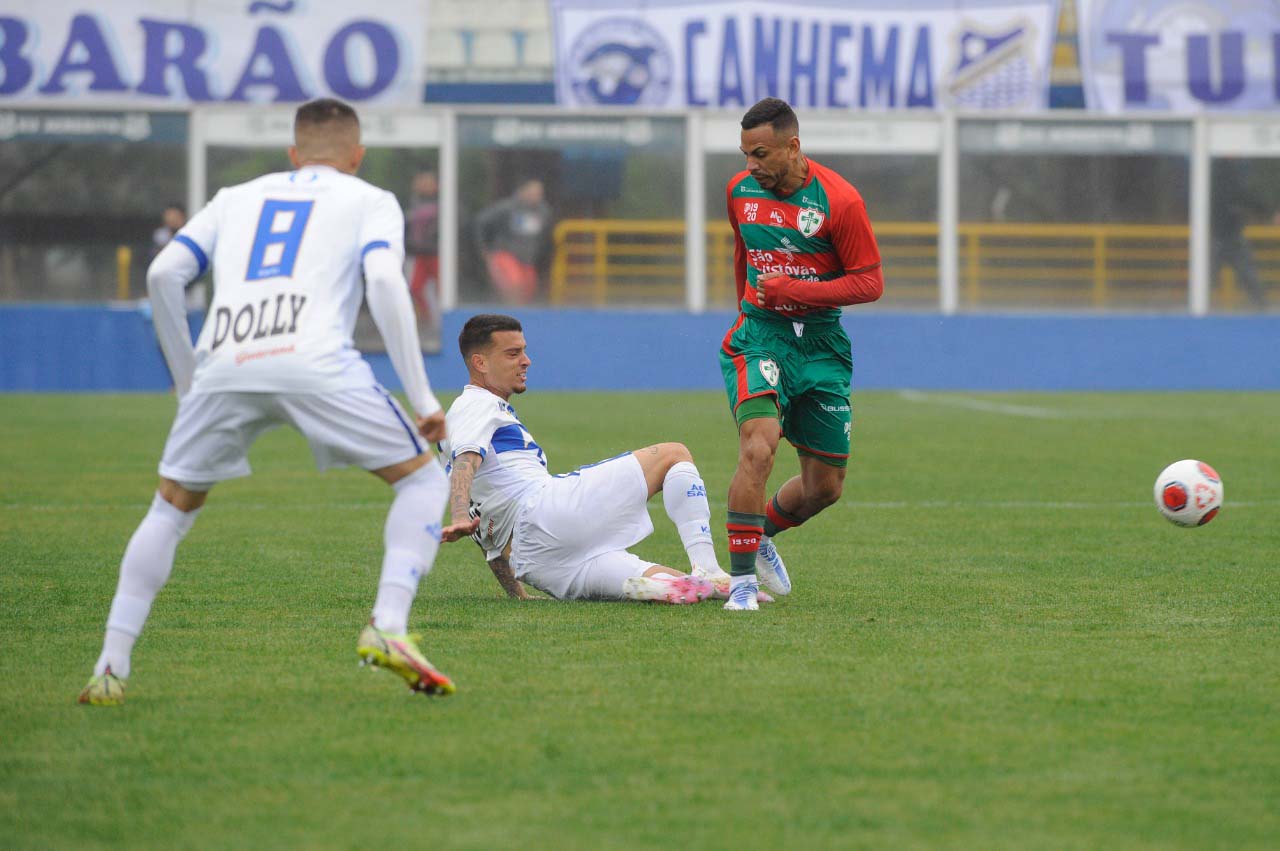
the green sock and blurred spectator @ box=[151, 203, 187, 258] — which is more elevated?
blurred spectator @ box=[151, 203, 187, 258]

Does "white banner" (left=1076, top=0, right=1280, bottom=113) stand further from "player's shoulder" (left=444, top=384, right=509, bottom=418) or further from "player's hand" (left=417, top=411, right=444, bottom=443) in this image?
"player's hand" (left=417, top=411, right=444, bottom=443)

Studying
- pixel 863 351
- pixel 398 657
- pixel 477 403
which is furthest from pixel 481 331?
pixel 863 351

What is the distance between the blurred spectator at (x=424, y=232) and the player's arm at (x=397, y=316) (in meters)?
20.1

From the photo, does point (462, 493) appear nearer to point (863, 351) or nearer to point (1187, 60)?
point (863, 351)

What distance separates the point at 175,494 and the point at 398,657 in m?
0.78

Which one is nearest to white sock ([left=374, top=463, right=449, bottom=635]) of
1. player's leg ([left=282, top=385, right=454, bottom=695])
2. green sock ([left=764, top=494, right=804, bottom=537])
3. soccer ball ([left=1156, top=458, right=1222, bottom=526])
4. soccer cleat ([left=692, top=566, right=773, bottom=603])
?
player's leg ([left=282, top=385, right=454, bottom=695])

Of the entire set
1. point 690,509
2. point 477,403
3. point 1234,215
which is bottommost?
point 690,509

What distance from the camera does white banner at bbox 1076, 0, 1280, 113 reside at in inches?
1030

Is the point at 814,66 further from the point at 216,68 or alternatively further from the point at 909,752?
the point at 909,752

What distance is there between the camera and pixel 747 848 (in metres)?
3.60

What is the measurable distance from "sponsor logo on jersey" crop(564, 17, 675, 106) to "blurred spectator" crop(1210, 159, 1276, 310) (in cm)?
807

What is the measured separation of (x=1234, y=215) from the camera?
1039 inches

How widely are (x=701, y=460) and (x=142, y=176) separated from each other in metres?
14.0

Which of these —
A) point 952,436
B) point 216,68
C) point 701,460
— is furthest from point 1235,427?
point 216,68
